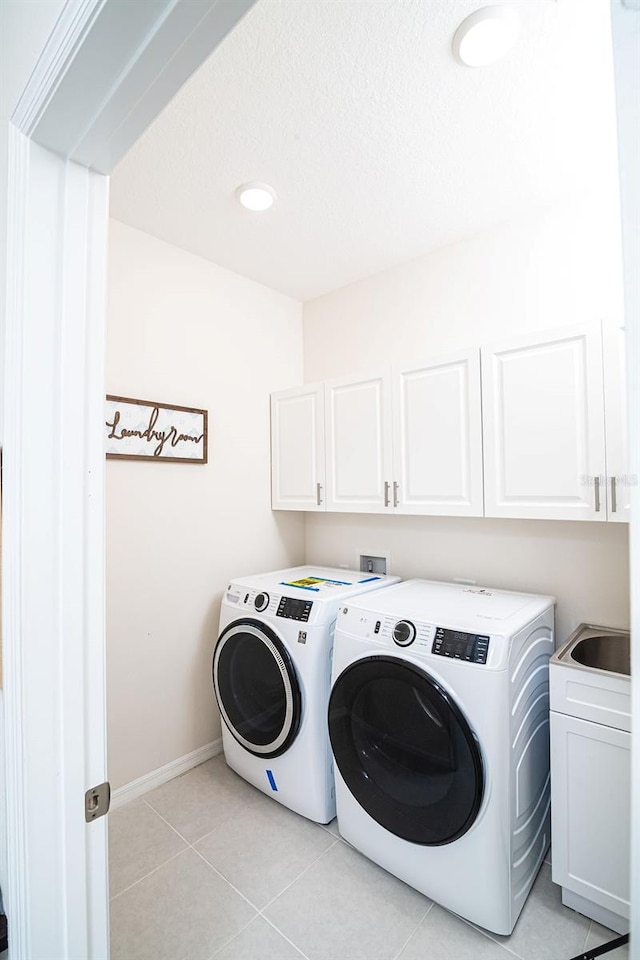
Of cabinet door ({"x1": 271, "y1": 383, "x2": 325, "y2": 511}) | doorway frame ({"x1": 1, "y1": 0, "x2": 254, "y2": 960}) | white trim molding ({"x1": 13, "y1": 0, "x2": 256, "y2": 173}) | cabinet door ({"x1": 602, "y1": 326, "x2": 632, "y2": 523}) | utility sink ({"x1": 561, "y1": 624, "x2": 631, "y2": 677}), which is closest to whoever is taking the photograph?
white trim molding ({"x1": 13, "y1": 0, "x2": 256, "y2": 173})

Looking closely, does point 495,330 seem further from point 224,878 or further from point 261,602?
point 224,878

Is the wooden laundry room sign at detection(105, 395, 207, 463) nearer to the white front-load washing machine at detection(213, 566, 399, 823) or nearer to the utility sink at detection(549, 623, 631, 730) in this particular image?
the white front-load washing machine at detection(213, 566, 399, 823)

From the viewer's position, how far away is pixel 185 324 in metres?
2.47

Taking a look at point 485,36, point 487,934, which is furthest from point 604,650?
point 485,36

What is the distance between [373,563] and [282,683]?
37.2 inches

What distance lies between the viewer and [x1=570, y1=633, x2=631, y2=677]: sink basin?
71.0 inches

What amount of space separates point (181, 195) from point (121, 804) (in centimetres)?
276

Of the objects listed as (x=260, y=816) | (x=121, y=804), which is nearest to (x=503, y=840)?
(x=260, y=816)

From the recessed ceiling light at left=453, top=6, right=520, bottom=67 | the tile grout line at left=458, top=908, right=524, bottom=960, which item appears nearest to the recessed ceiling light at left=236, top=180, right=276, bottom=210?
the recessed ceiling light at left=453, top=6, right=520, bottom=67

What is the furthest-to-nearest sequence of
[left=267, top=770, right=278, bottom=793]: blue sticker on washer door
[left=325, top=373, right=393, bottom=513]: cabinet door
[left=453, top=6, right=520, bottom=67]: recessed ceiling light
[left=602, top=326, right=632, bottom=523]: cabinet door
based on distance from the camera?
1. [left=325, top=373, right=393, bottom=513]: cabinet door
2. [left=267, top=770, right=278, bottom=793]: blue sticker on washer door
3. [left=602, top=326, right=632, bottom=523]: cabinet door
4. [left=453, top=6, right=520, bottom=67]: recessed ceiling light

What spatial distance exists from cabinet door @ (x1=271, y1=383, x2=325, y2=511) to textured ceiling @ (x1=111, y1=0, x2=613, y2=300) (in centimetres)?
82

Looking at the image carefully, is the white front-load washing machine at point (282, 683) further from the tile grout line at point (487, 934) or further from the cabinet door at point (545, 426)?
the cabinet door at point (545, 426)

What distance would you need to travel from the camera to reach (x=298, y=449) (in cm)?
271

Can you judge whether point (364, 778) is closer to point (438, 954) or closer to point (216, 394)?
point (438, 954)
